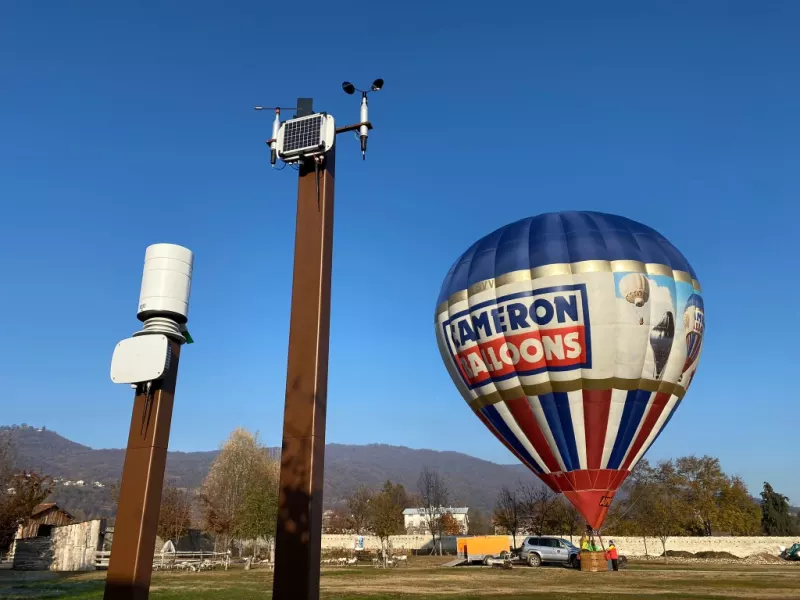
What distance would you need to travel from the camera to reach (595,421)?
80.5ft

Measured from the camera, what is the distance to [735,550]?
52.7 metres

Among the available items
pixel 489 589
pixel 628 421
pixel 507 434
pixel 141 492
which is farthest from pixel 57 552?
pixel 141 492

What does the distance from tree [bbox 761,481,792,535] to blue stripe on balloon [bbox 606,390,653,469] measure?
218 ft

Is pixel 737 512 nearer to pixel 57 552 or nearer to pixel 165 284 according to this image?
pixel 57 552

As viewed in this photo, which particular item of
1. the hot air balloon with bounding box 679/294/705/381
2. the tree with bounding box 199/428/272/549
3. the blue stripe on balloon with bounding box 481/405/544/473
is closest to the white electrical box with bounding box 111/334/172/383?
the blue stripe on balloon with bounding box 481/405/544/473

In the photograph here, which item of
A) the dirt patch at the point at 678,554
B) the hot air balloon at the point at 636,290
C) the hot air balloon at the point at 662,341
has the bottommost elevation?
the dirt patch at the point at 678,554

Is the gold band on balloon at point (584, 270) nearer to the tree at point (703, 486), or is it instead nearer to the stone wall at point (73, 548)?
the stone wall at point (73, 548)

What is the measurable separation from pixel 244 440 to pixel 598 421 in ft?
183

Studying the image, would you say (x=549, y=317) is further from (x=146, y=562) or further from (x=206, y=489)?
(x=206, y=489)

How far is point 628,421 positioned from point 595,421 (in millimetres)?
1455

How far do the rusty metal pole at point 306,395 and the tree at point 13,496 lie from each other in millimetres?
37176

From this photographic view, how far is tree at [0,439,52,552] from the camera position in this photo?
3666 cm

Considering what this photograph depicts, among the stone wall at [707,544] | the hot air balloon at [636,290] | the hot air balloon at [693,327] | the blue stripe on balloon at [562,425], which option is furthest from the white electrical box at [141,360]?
the stone wall at [707,544]

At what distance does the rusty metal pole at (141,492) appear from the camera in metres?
7.97
